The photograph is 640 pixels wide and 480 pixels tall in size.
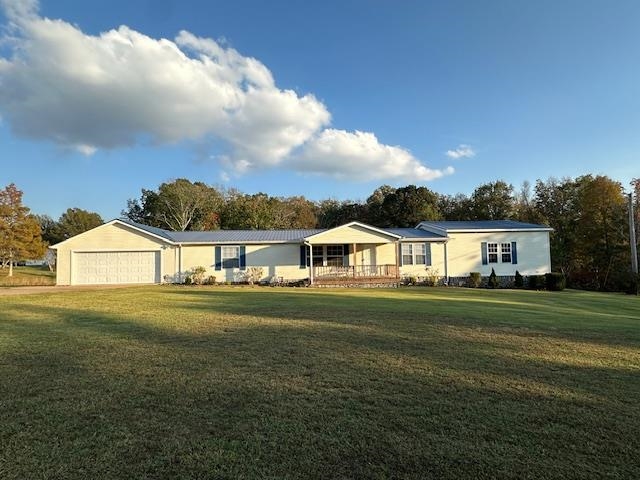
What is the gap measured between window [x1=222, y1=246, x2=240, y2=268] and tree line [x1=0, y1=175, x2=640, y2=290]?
14.6m

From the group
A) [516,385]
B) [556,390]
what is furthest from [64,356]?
[556,390]

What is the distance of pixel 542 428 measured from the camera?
3697 millimetres

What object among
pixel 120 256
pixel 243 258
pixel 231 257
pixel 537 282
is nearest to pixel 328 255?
pixel 243 258

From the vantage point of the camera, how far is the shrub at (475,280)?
2441cm

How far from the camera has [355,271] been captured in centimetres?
2475

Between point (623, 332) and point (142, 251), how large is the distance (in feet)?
75.5

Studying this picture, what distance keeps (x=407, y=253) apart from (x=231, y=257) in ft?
34.1

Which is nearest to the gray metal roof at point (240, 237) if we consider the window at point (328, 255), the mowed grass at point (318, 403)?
the window at point (328, 255)

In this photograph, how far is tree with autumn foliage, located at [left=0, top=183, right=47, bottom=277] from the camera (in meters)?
32.1

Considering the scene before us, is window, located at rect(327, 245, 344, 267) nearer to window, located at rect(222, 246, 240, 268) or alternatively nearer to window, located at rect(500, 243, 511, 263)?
window, located at rect(222, 246, 240, 268)

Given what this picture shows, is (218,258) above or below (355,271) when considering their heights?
above

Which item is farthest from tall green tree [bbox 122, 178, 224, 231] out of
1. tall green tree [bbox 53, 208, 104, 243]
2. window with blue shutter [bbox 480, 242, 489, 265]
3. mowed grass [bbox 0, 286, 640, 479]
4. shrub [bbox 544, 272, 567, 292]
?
mowed grass [bbox 0, 286, 640, 479]

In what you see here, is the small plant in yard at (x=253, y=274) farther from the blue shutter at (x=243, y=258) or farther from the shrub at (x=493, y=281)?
the shrub at (x=493, y=281)

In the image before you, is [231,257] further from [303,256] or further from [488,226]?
[488,226]
